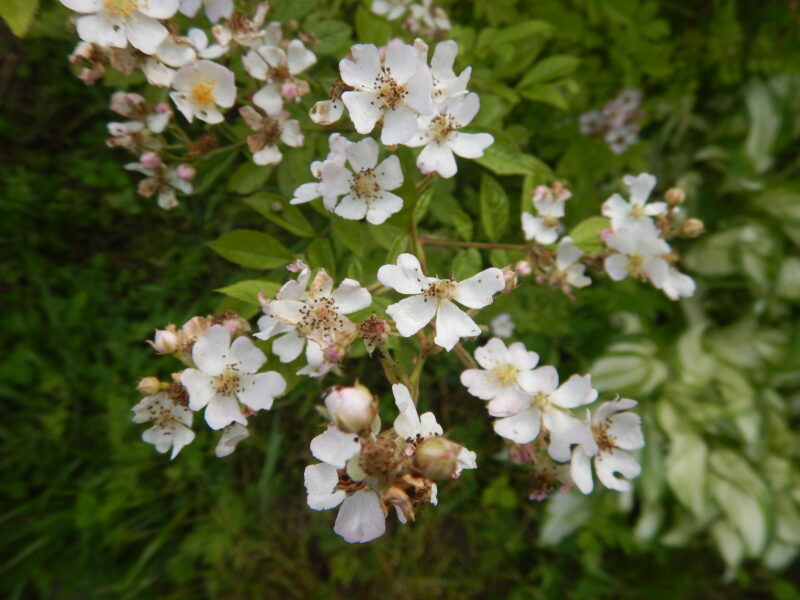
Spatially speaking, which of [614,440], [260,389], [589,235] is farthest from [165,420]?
[589,235]

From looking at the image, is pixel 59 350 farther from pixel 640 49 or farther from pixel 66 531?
pixel 640 49

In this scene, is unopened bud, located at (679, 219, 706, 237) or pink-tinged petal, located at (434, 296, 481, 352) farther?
unopened bud, located at (679, 219, 706, 237)

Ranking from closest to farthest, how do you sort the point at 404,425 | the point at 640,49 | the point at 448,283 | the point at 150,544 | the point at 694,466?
the point at 404,425 → the point at 448,283 → the point at 640,49 → the point at 150,544 → the point at 694,466

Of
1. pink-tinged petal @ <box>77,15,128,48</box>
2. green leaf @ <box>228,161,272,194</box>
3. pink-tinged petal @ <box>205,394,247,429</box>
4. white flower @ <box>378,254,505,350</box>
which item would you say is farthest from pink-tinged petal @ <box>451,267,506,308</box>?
pink-tinged petal @ <box>77,15,128,48</box>

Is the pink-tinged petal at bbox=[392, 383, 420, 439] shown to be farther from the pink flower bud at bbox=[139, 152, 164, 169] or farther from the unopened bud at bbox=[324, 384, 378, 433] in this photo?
the pink flower bud at bbox=[139, 152, 164, 169]

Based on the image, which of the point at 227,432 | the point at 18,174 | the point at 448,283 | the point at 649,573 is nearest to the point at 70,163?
the point at 18,174

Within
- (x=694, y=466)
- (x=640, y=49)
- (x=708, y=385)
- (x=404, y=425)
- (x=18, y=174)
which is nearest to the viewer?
(x=404, y=425)

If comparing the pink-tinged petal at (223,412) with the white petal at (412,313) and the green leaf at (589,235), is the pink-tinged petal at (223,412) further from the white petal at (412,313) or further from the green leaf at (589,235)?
the green leaf at (589,235)
